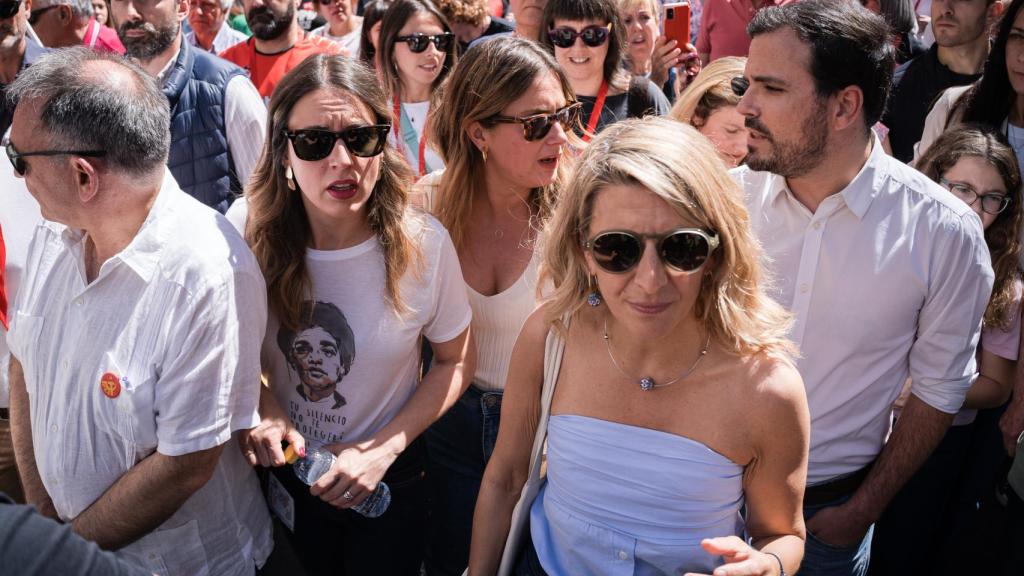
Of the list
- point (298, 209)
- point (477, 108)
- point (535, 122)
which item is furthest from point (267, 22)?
point (298, 209)

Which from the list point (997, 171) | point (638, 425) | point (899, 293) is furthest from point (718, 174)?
point (997, 171)

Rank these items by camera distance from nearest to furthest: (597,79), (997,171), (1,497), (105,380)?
(1,497) → (105,380) → (997,171) → (597,79)

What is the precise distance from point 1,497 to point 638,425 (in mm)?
1219

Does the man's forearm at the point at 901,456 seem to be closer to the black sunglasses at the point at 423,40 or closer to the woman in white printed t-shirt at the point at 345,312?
the woman in white printed t-shirt at the point at 345,312

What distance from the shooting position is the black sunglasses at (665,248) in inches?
71.4

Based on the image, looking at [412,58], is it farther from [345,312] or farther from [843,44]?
[843,44]

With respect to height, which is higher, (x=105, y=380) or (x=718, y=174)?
(x=718, y=174)

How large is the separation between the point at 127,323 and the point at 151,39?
264cm

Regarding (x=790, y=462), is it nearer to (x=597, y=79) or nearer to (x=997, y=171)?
(x=997, y=171)

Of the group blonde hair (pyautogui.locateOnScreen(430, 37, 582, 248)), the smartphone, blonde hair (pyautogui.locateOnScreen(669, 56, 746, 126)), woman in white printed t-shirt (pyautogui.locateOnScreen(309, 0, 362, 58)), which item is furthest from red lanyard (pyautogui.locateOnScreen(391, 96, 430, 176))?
woman in white printed t-shirt (pyautogui.locateOnScreen(309, 0, 362, 58))

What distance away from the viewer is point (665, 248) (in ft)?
5.96

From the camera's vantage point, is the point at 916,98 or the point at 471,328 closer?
the point at 471,328

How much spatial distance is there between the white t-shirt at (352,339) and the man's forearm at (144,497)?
37 centimetres

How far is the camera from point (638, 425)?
1.91m
